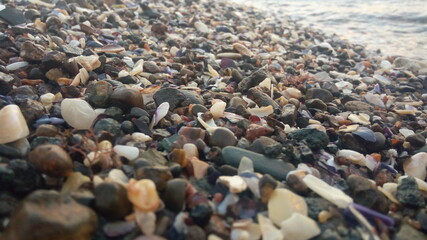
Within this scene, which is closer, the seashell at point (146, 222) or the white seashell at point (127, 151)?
the seashell at point (146, 222)

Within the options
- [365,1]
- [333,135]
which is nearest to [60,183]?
[333,135]

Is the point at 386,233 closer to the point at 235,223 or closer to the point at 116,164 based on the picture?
the point at 235,223

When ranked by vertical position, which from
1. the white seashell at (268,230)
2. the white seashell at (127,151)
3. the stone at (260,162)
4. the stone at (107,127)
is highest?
the stone at (107,127)

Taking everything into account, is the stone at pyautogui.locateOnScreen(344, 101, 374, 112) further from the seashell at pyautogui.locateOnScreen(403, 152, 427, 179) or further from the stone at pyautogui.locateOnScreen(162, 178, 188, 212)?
the stone at pyautogui.locateOnScreen(162, 178, 188, 212)

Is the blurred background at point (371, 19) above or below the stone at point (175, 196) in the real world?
below

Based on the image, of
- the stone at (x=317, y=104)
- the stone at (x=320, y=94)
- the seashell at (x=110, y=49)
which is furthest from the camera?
the seashell at (x=110, y=49)

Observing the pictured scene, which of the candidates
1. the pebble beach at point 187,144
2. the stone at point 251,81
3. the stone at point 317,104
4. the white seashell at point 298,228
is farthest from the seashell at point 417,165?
the stone at point 251,81

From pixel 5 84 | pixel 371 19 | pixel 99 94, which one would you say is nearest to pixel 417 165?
pixel 99 94

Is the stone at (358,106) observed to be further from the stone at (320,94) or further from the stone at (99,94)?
the stone at (99,94)
